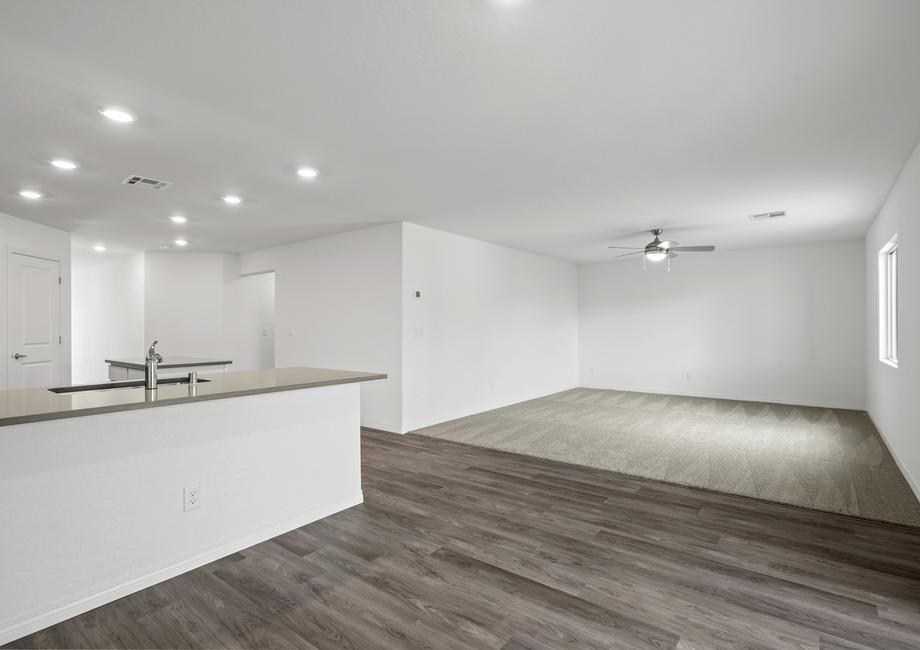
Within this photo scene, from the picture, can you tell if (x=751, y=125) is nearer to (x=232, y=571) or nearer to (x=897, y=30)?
(x=897, y=30)

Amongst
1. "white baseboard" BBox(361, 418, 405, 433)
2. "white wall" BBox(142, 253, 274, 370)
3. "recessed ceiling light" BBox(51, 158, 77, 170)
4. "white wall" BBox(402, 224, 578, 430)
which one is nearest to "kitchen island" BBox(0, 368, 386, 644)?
"recessed ceiling light" BBox(51, 158, 77, 170)

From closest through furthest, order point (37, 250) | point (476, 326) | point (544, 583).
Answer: point (544, 583), point (37, 250), point (476, 326)

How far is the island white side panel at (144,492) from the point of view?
1.97m

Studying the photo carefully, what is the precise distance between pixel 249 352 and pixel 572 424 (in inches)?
222

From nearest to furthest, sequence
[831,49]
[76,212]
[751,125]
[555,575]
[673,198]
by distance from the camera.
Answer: [831,49]
[555,575]
[751,125]
[673,198]
[76,212]

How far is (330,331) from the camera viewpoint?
20.9 feet

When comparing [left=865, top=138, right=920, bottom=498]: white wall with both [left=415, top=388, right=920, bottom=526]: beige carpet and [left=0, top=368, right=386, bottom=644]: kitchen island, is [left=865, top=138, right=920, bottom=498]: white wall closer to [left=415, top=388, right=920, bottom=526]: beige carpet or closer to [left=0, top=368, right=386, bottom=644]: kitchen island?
[left=415, top=388, right=920, bottom=526]: beige carpet

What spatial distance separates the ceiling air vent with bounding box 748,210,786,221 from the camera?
537 centimetres

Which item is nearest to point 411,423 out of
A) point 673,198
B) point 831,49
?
point 673,198

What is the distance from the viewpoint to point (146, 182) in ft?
13.4

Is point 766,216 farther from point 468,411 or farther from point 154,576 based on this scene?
point 154,576

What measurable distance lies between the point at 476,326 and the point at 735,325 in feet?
15.0

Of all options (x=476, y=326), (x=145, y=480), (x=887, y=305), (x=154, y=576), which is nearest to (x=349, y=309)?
(x=476, y=326)

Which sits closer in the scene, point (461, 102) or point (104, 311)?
point (461, 102)
